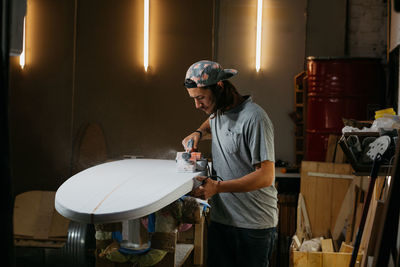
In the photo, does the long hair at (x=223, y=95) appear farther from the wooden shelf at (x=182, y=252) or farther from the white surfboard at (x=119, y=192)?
the wooden shelf at (x=182, y=252)

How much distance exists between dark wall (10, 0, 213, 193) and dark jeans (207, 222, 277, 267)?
2.54 meters

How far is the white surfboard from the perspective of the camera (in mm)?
1697

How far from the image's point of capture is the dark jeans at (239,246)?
2.30 m

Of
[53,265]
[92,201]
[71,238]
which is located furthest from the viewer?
[53,265]

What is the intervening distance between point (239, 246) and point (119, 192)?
2.63 ft

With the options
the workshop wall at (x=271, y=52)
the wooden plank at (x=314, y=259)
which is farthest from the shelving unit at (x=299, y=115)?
the wooden plank at (x=314, y=259)

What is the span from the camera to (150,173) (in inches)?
101

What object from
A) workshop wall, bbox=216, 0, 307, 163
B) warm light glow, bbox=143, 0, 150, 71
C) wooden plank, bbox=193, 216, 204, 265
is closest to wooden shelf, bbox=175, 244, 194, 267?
Result: wooden plank, bbox=193, 216, 204, 265

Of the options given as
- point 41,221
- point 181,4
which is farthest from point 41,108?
point 181,4

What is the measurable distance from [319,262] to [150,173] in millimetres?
1624

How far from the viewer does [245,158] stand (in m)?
2.32

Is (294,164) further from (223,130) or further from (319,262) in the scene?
(223,130)

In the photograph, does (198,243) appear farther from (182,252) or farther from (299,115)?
(299,115)

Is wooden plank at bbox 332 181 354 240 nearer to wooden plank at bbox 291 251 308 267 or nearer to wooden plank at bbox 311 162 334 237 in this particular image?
wooden plank at bbox 311 162 334 237
